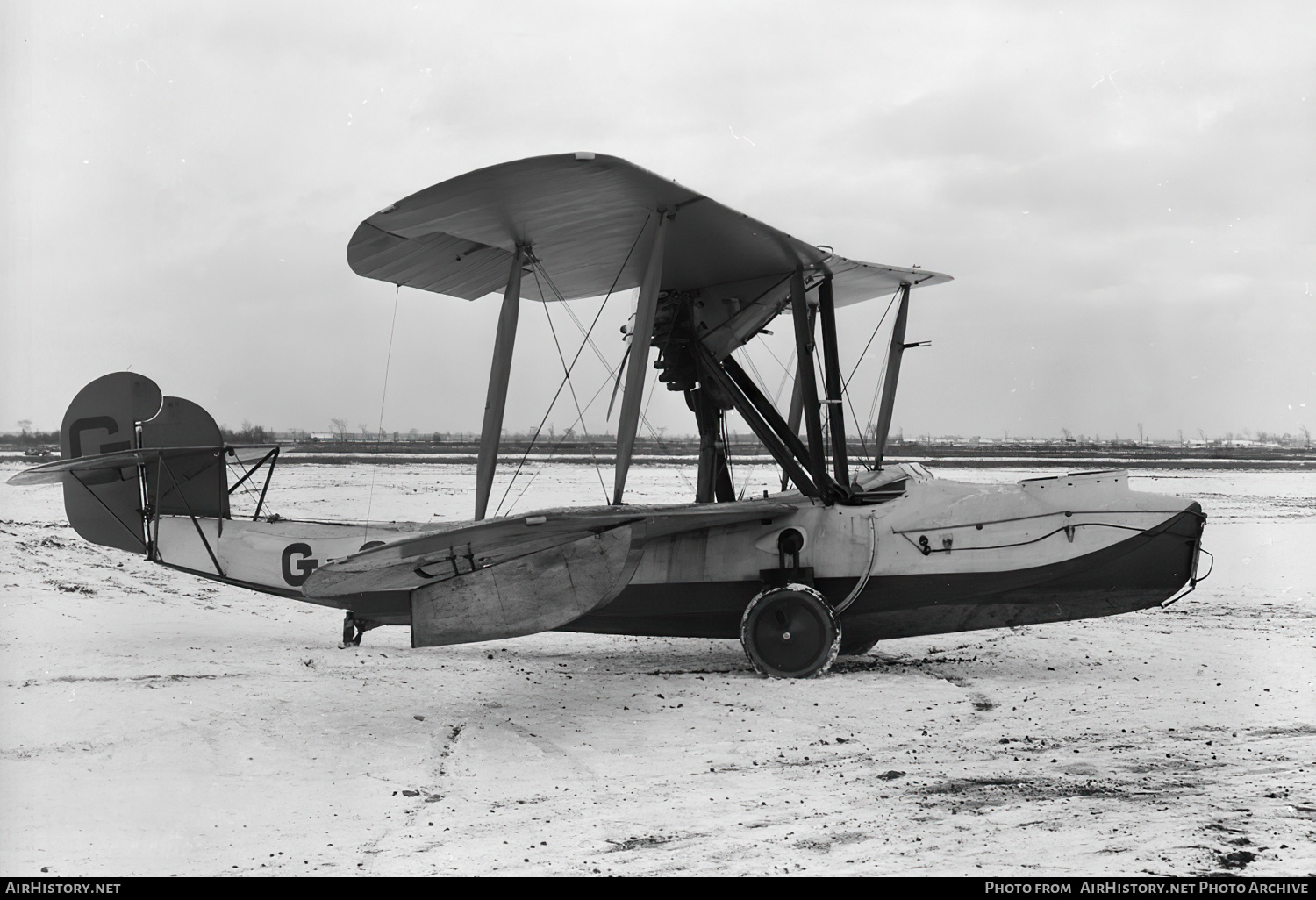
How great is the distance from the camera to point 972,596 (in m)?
7.81

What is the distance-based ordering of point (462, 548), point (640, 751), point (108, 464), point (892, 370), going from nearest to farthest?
point (640, 751) → point (462, 548) → point (108, 464) → point (892, 370)

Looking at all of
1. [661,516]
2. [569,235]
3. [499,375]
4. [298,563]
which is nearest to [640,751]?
[661,516]

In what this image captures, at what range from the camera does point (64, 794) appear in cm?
490

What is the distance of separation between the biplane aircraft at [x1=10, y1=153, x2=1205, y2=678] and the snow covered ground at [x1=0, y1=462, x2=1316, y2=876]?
630 millimetres

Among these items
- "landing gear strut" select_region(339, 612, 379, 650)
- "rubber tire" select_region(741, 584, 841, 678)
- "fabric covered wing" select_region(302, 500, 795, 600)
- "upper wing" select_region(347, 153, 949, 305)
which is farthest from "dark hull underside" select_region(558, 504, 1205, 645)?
"upper wing" select_region(347, 153, 949, 305)

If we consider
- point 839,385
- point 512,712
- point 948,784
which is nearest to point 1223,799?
point 948,784

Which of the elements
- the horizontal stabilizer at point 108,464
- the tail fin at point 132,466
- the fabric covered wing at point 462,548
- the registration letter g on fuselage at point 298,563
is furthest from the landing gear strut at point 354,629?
the fabric covered wing at point 462,548

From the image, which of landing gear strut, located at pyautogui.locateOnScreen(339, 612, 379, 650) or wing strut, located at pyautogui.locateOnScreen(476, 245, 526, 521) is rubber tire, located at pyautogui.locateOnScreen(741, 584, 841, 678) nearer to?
wing strut, located at pyautogui.locateOnScreen(476, 245, 526, 521)

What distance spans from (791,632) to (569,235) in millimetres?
3790

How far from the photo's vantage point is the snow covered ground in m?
4.22

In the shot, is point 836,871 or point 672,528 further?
point 672,528

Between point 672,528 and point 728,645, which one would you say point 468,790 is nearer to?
point 672,528

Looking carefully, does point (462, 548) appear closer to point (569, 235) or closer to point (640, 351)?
point (640, 351)

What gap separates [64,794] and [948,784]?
14.9ft
